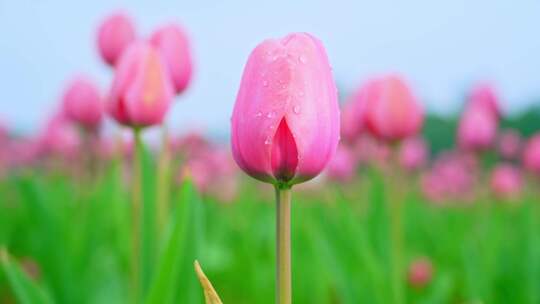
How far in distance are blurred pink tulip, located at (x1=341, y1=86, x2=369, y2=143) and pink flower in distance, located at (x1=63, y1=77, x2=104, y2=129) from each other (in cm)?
73

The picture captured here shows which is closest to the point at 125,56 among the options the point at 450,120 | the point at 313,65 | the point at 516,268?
the point at 313,65

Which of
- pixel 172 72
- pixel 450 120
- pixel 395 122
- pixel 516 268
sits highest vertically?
pixel 172 72

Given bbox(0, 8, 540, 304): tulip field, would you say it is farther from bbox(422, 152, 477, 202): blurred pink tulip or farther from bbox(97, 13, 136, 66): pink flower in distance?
bbox(422, 152, 477, 202): blurred pink tulip

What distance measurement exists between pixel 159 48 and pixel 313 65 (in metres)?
0.67

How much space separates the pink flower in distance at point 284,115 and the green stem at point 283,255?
37mm

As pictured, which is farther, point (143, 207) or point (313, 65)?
point (143, 207)

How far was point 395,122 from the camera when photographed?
1.44 metres

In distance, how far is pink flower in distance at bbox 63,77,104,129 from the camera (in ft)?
6.42

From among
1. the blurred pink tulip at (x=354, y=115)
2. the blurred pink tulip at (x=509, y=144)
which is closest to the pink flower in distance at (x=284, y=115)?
the blurred pink tulip at (x=354, y=115)

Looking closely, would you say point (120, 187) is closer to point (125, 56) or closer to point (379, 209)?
point (379, 209)

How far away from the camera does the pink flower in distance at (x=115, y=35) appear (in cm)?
145

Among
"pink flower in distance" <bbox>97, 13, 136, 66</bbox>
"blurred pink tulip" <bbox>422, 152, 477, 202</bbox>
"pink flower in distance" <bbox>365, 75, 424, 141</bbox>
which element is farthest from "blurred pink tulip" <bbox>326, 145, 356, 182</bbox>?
"blurred pink tulip" <bbox>422, 152, 477, 202</bbox>

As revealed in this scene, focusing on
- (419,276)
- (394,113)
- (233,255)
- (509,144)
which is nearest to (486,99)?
(419,276)

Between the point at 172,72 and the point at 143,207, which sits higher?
the point at 172,72
